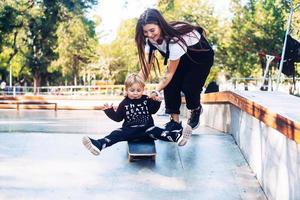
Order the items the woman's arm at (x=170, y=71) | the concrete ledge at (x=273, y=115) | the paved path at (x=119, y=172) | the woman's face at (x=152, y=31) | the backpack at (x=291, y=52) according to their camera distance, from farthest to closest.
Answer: the backpack at (x=291, y=52)
the woman's arm at (x=170, y=71)
the woman's face at (x=152, y=31)
the paved path at (x=119, y=172)
the concrete ledge at (x=273, y=115)

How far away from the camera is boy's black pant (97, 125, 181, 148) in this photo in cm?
427

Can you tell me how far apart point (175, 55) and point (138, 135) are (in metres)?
0.85

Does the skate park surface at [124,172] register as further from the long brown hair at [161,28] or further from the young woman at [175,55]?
the long brown hair at [161,28]

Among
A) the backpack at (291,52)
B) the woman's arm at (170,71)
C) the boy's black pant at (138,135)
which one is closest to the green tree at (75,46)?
the backpack at (291,52)

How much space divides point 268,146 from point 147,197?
3.19ft

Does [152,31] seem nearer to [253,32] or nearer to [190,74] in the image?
[190,74]

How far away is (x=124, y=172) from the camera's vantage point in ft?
13.0

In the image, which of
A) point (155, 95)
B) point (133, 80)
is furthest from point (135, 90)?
point (155, 95)

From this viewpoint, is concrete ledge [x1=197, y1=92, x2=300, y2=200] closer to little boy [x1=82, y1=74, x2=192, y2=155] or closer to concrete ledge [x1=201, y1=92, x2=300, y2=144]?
concrete ledge [x1=201, y1=92, x2=300, y2=144]

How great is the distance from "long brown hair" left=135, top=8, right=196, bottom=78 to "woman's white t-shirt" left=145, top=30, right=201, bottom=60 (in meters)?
0.04

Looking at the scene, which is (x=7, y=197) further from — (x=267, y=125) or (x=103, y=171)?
(x=267, y=125)

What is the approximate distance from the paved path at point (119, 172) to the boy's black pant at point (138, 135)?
0.67ft

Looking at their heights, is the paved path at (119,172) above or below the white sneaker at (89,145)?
below

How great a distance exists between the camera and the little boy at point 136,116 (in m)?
4.30
